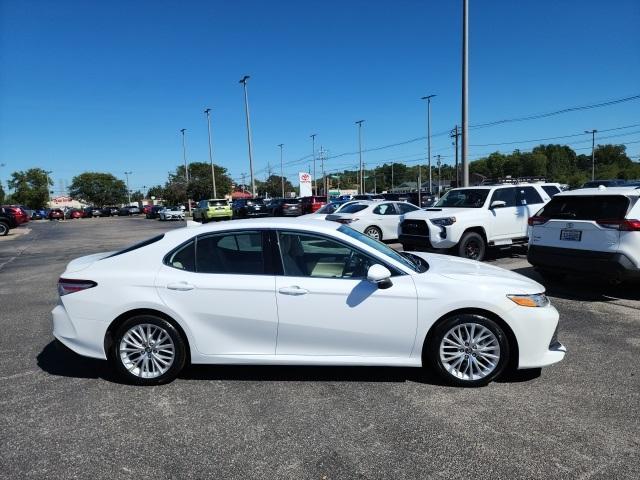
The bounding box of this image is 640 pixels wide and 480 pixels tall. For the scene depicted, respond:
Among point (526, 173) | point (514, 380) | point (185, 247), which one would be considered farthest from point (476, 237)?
point (526, 173)

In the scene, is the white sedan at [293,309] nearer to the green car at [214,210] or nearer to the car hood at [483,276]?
the car hood at [483,276]

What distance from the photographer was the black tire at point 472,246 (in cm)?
1022

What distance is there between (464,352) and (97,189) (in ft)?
430

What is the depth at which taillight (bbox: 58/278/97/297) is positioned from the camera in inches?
167

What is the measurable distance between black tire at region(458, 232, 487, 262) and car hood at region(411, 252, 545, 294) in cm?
565

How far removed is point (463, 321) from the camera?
400 cm

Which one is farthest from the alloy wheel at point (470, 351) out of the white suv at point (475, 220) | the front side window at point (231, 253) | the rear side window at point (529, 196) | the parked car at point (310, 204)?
the parked car at point (310, 204)

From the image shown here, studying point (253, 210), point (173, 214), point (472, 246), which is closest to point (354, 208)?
point (472, 246)

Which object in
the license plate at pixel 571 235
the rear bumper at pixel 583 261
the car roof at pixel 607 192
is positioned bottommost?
the rear bumper at pixel 583 261

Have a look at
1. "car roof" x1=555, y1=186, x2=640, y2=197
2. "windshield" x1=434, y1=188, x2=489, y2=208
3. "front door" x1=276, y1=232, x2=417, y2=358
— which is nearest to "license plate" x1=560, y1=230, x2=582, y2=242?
"car roof" x1=555, y1=186, x2=640, y2=197

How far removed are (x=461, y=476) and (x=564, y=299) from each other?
5175mm

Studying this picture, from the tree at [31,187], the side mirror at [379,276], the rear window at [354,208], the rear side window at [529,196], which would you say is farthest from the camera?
the tree at [31,187]

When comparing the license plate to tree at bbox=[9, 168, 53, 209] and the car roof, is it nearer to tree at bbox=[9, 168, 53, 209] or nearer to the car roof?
the car roof

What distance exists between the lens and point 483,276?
4.20 meters
